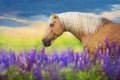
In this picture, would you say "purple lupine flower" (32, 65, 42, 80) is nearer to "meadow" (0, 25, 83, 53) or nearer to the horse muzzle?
"meadow" (0, 25, 83, 53)

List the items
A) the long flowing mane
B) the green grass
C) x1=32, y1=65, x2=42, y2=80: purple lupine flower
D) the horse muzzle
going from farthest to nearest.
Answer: the horse muzzle < the long flowing mane < the green grass < x1=32, y1=65, x2=42, y2=80: purple lupine flower

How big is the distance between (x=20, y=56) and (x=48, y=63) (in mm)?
264

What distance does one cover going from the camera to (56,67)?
3607 millimetres

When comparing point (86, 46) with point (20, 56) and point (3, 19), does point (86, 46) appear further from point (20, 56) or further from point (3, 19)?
point (20, 56)

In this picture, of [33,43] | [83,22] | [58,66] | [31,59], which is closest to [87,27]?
[83,22]

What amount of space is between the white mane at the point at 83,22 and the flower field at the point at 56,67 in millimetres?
1179

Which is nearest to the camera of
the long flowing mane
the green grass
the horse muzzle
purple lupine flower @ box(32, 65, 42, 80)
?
purple lupine flower @ box(32, 65, 42, 80)

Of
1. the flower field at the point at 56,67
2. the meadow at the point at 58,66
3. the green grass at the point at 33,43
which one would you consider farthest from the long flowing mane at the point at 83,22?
the flower field at the point at 56,67

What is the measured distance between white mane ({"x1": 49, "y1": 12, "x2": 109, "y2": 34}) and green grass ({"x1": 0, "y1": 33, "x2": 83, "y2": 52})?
0.21 meters

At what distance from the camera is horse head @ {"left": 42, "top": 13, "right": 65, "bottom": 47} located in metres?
5.18

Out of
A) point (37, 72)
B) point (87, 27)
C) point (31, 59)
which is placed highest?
point (87, 27)

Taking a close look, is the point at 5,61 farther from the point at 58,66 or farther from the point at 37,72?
the point at 58,66

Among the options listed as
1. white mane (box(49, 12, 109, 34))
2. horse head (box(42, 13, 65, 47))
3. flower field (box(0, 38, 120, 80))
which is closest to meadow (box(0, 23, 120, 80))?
flower field (box(0, 38, 120, 80))

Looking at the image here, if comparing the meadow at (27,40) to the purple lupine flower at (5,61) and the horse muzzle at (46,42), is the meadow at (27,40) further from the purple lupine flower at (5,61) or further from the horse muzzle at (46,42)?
the purple lupine flower at (5,61)
